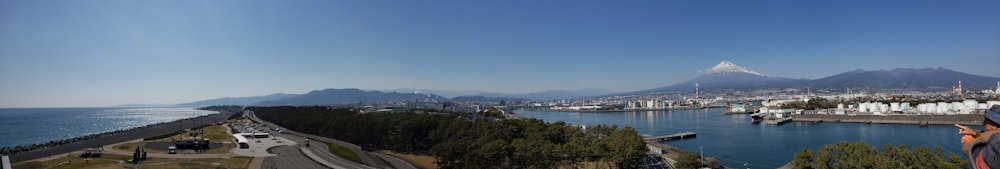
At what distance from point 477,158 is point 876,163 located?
33.7 ft

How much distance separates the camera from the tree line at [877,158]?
11.2m

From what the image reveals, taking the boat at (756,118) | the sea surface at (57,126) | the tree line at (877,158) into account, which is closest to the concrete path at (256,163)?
the tree line at (877,158)

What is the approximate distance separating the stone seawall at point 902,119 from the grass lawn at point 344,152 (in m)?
43.6

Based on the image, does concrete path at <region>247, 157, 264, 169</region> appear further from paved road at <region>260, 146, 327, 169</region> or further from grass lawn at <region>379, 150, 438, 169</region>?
grass lawn at <region>379, 150, 438, 169</region>

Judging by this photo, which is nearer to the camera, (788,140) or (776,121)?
(788,140)

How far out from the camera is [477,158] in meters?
14.9

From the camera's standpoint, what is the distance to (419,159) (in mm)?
20641

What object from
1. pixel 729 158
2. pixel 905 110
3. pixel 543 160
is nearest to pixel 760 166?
pixel 729 158

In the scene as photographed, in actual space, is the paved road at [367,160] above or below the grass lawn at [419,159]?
above

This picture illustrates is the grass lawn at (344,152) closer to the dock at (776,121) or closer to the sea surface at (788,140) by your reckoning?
Result: the sea surface at (788,140)

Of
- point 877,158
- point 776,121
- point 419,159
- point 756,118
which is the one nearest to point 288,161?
point 419,159

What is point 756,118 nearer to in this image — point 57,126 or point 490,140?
point 490,140

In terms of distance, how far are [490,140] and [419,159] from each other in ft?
13.5

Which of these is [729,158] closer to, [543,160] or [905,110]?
[543,160]
